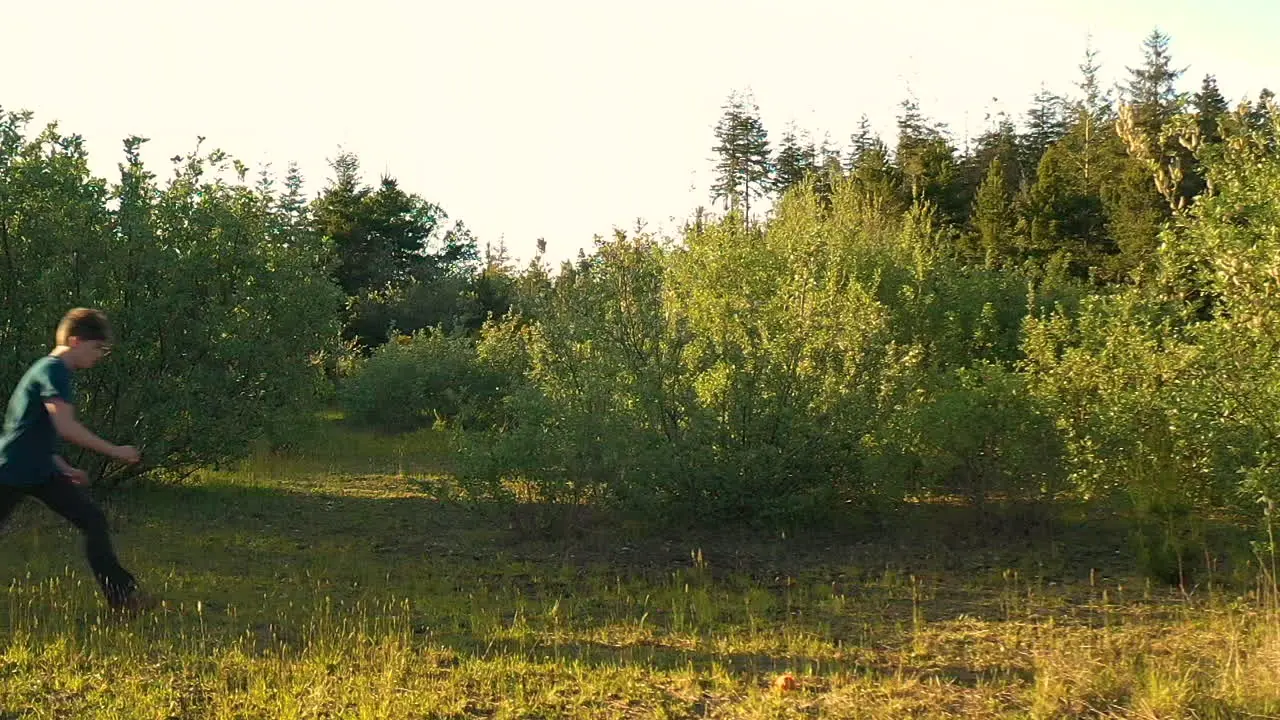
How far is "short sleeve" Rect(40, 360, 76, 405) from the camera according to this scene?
579cm

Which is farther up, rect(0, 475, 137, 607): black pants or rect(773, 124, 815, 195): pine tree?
rect(773, 124, 815, 195): pine tree

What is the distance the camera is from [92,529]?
6.02 metres

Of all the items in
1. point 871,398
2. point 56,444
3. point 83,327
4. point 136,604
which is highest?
point 83,327

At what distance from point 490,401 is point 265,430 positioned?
847cm

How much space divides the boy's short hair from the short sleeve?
0.25 m

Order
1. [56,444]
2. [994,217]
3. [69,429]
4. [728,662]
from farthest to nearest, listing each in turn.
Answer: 1. [994,217]
2. [56,444]
3. [69,429]
4. [728,662]

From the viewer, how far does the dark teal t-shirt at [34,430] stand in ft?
19.0

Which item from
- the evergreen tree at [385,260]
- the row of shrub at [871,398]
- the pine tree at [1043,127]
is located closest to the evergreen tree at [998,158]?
the pine tree at [1043,127]

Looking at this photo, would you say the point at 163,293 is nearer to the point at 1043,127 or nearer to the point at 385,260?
the point at 385,260

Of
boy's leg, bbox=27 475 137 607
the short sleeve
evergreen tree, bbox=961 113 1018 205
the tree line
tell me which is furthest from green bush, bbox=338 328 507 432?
evergreen tree, bbox=961 113 1018 205

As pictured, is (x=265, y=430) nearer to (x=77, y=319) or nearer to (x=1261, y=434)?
(x=77, y=319)

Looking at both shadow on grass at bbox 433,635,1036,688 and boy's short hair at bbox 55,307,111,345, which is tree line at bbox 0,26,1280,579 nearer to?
shadow on grass at bbox 433,635,1036,688

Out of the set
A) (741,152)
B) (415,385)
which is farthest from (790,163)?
(415,385)

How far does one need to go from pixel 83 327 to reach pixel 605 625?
360 centimetres
